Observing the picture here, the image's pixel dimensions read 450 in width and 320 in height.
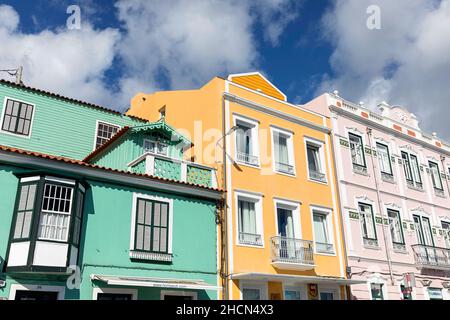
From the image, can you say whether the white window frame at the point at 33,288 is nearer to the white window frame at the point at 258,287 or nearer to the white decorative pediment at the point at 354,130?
the white window frame at the point at 258,287

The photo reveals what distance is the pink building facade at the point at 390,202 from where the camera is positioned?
19047mm

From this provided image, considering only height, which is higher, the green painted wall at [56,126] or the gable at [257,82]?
the gable at [257,82]

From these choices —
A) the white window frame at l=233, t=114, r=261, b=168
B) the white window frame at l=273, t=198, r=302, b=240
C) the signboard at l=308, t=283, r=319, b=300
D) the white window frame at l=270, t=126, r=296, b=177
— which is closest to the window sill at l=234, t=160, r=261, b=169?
the white window frame at l=233, t=114, r=261, b=168

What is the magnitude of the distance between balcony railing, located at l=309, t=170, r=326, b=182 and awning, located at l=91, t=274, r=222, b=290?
7.74m

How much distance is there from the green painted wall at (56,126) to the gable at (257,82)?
6.48 m

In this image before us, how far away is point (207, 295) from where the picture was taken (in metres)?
13.9

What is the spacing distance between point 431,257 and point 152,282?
50.8 feet

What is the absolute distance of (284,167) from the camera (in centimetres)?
1808

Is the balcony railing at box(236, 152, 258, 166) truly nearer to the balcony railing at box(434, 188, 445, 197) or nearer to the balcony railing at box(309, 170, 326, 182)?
the balcony railing at box(309, 170, 326, 182)

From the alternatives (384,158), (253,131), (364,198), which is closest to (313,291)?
(364,198)

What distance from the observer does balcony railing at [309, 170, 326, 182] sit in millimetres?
19020

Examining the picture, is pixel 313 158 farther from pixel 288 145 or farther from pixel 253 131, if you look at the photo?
pixel 253 131

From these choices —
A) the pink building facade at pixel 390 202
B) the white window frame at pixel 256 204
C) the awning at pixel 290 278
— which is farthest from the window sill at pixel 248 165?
the pink building facade at pixel 390 202

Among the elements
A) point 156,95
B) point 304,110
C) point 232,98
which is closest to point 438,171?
point 304,110
